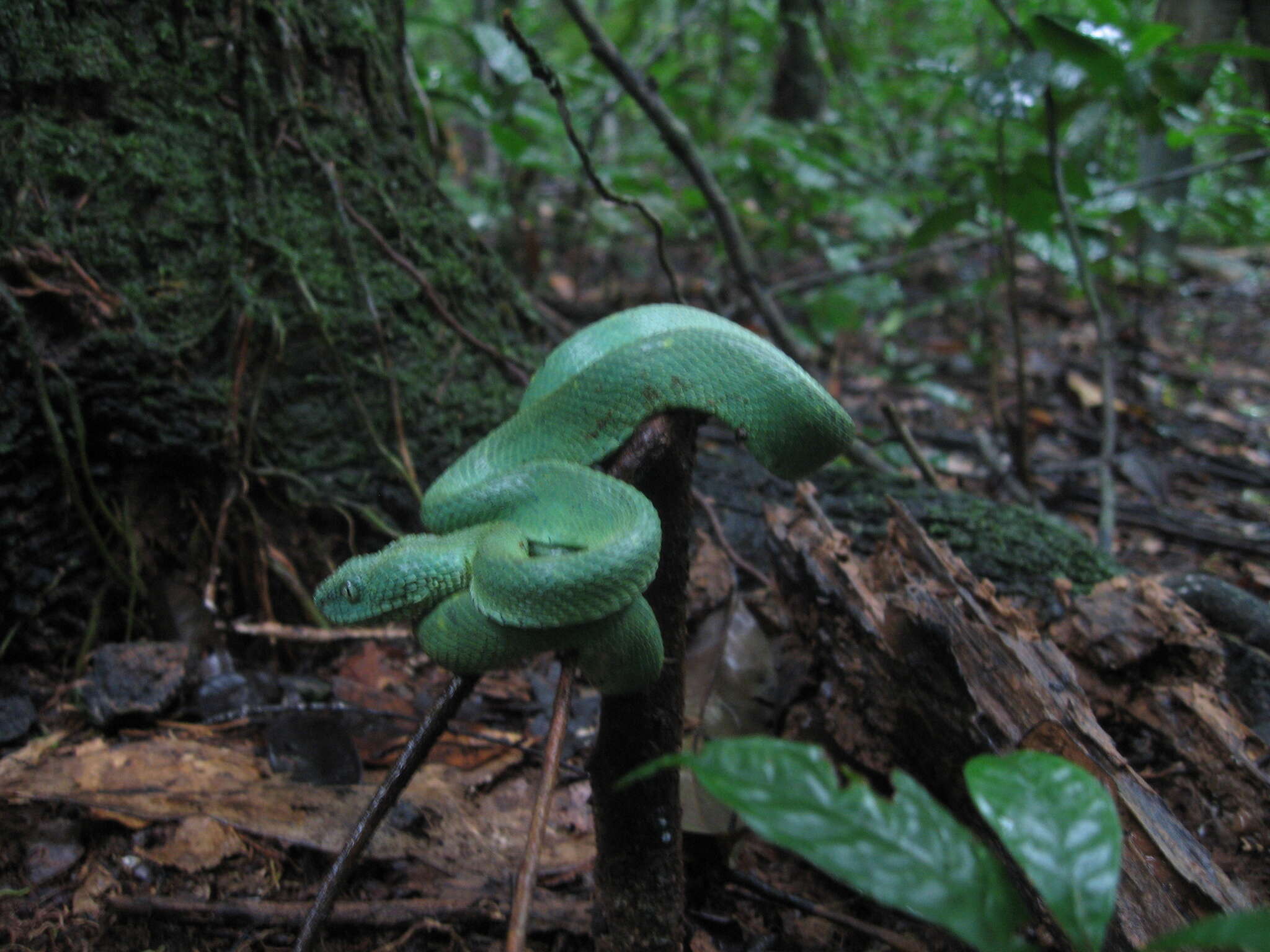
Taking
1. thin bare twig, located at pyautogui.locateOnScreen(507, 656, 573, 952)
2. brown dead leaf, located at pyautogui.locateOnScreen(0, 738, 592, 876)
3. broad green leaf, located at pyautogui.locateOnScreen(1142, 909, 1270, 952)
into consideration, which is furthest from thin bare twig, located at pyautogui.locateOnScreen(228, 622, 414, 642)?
broad green leaf, located at pyautogui.locateOnScreen(1142, 909, 1270, 952)

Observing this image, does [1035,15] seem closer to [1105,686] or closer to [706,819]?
[1105,686]

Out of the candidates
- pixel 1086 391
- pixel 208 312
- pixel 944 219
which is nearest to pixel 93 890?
pixel 208 312

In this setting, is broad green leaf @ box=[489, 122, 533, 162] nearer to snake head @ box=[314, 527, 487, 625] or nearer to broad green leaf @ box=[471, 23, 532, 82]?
broad green leaf @ box=[471, 23, 532, 82]

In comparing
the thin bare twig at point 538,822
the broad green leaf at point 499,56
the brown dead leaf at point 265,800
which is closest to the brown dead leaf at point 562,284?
the broad green leaf at point 499,56

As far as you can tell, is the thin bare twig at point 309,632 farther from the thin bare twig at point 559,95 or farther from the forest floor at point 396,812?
the thin bare twig at point 559,95

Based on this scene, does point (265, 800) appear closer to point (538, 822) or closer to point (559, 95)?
point (538, 822)

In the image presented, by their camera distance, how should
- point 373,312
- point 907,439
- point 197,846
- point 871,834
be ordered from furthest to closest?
1. point 907,439
2. point 373,312
3. point 197,846
4. point 871,834
